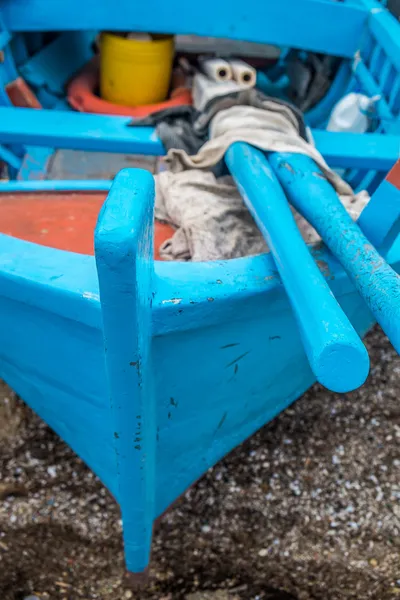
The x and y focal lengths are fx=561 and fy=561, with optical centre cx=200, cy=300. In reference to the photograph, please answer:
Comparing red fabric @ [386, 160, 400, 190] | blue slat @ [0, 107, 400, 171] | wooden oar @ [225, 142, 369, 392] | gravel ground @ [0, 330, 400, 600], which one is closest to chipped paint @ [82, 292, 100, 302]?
wooden oar @ [225, 142, 369, 392]

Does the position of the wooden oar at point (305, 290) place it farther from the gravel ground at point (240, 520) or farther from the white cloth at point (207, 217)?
the gravel ground at point (240, 520)

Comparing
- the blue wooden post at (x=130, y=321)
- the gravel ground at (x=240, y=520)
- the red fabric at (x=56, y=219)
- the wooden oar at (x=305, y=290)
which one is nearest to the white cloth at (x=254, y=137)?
the wooden oar at (x=305, y=290)

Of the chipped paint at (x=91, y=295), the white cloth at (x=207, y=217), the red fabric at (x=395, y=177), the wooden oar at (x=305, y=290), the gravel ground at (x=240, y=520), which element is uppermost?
the red fabric at (x=395, y=177)

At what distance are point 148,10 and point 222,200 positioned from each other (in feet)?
5.46

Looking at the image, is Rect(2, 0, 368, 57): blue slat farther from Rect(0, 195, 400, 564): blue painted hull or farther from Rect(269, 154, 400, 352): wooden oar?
Rect(0, 195, 400, 564): blue painted hull

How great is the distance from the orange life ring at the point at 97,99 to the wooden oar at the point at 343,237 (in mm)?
1386

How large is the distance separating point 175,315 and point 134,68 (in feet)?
7.02

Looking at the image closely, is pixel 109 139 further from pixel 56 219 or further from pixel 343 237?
pixel 343 237

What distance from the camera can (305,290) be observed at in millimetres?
1081

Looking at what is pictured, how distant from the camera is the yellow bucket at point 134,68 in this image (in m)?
2.86

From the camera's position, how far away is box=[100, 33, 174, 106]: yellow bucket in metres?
2.86

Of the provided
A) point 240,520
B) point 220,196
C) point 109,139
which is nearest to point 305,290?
point 220,196

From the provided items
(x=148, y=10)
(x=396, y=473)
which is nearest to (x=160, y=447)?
(x=396, y=473)

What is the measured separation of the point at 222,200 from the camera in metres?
1.64
